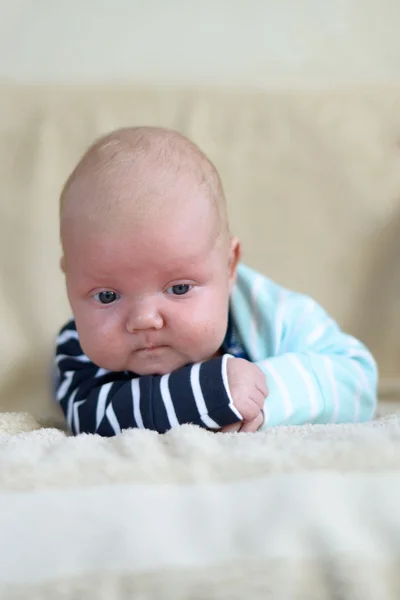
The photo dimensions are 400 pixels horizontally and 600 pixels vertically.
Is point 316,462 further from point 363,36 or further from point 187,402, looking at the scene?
point 363,36

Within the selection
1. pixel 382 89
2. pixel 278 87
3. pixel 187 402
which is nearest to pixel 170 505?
pixel 187 402

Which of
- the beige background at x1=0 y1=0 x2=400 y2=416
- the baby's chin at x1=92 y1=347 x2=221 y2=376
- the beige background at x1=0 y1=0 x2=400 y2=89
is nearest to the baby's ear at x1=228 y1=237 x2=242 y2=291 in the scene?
the baby's chin at x1=92 y1=347 x2=221 y2=376

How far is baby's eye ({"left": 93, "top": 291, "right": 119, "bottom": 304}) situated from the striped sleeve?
9 centimetres

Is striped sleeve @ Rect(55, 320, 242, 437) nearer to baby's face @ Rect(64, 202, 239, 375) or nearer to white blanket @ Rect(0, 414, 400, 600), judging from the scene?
baby's face @ Rect(64, 202, 239, 375)

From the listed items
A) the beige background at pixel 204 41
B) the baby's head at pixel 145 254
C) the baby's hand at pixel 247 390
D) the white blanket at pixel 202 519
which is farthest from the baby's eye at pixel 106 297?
the beige background at pixel 204 41

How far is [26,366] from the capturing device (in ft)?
3.36

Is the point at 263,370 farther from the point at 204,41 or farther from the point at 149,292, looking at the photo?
the point at 204,41

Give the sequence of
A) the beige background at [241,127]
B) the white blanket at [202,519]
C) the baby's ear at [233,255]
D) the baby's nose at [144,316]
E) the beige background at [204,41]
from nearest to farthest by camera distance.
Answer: the white blanket at [202,519], the baby's nose at [144,316], the baby's ear at [233,255], the beige background at [241,127], the beige background at [204,41]

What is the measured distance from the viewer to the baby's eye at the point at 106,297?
29.0 inches

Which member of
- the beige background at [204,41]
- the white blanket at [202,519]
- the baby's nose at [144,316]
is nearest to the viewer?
the white blanket at [202,519]

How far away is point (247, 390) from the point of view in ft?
2.37

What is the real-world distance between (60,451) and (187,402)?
24cm

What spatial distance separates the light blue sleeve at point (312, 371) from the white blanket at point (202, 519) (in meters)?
0.28

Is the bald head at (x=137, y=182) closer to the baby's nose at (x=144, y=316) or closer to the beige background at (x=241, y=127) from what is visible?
the baby's nose at (x=144, y=316)
